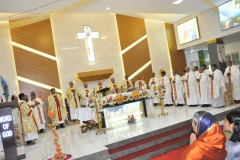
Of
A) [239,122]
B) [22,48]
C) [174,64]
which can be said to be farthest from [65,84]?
[239,122]

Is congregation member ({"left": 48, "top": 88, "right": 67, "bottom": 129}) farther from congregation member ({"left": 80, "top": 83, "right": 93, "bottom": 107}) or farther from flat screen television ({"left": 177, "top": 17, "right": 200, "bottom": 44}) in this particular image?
flat screen television ({"left": 177, "top": 17, "right": 200, "bottom": 44})

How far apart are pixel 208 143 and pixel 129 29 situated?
381 inches

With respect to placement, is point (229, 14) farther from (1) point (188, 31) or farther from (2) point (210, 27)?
(1) point (188, 31)

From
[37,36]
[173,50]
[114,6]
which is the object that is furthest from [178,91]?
[37,36]

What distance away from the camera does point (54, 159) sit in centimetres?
393

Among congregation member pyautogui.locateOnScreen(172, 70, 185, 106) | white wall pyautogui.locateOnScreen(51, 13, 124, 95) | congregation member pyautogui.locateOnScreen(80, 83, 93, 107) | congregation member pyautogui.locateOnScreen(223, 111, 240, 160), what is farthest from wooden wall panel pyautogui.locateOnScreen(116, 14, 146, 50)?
congregation member pyautogui.locateOnScreen(223, 111, 240, 160)

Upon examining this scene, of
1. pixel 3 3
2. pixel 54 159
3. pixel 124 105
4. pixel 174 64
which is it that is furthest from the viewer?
pixel 174 64

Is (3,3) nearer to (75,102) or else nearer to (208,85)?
(75,102)

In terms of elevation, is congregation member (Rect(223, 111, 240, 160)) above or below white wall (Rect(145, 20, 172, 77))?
below

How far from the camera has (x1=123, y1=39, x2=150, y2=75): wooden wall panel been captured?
1067 cm

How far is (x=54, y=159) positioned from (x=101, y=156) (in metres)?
0.92

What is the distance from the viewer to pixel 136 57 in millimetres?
10906

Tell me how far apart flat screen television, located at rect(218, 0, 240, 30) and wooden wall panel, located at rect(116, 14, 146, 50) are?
401cm

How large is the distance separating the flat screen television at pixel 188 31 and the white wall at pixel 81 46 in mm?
3711
